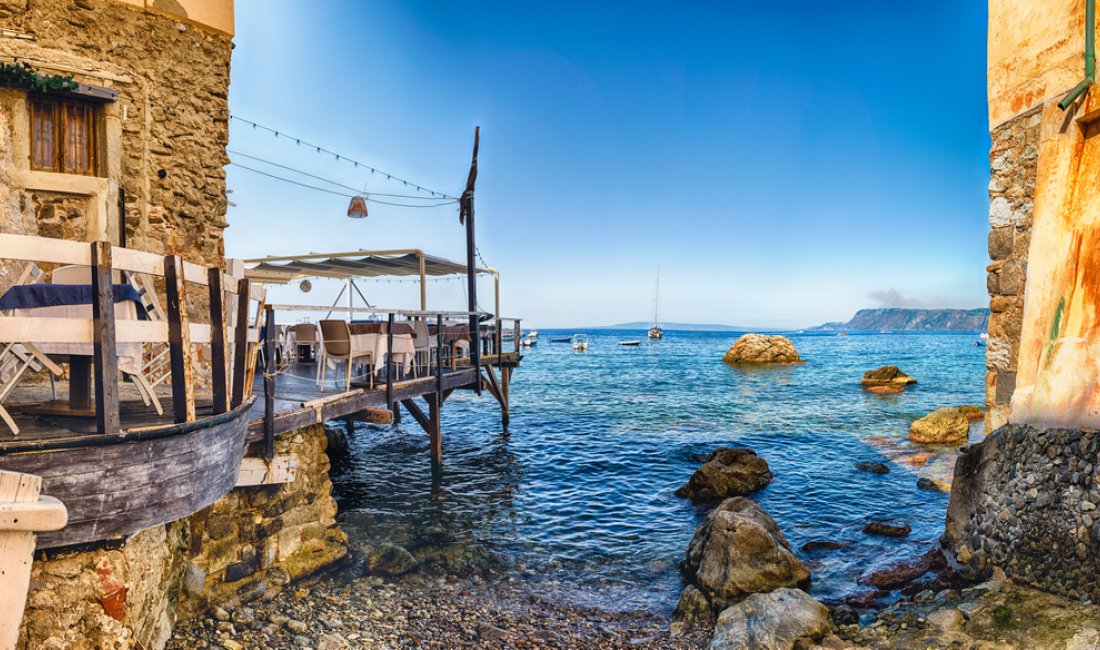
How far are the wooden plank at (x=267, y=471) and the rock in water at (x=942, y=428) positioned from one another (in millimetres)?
17318

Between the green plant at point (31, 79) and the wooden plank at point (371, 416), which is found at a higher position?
the green plant at point (31, 79)

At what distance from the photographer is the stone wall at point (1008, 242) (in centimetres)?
532

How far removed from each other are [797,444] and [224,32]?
16982mm

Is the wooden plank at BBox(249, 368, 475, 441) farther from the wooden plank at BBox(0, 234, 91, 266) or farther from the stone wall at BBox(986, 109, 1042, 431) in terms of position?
the stone wall at BBox(986, 109, 1042, 431)

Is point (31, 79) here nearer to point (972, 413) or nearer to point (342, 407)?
point (342, 407)

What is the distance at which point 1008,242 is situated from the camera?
551 centimetres

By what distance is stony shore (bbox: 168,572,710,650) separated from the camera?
5.39 meters

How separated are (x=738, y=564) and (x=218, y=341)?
237 inches

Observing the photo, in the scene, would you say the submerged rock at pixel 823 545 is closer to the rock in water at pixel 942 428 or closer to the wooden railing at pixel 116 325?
the wooden railing at pixel 116 325

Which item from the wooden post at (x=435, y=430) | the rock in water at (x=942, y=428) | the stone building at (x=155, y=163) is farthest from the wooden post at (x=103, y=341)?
the rock in water at (x=942, y=428)

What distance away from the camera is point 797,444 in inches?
652

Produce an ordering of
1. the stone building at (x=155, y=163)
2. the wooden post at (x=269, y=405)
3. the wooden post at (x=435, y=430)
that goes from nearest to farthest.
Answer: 1. the wooden post at (x=269, y=405)
2. the stone building at (x=155, y=163)
3. the wooden post at (x=435, y=430)

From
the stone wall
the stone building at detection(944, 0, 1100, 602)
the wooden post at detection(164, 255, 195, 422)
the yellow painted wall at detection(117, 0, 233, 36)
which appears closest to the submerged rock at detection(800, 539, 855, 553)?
the stone building at detection(944, 0, 1100, 602)

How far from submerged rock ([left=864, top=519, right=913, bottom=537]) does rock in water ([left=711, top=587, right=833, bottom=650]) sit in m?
4.33
